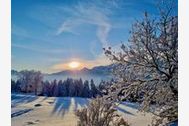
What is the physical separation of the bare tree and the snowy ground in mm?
46

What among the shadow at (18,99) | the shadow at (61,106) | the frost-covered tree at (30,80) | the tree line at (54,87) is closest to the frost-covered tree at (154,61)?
the tree line at (54,87)

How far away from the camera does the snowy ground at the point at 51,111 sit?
9.54ft

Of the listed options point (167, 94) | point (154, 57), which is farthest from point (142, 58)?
point (167, 94)

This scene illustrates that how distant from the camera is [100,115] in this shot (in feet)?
10.0

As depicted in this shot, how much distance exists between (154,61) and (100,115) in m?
0.54

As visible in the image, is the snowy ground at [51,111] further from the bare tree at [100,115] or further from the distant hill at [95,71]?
the distant hill at [95,71]

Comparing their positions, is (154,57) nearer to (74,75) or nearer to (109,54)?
(109,54)

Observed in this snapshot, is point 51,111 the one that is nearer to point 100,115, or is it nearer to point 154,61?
point 100,115

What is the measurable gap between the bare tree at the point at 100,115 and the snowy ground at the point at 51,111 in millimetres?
46

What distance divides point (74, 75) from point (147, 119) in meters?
0.60

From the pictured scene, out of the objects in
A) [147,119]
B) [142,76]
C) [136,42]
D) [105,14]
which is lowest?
[147,119]

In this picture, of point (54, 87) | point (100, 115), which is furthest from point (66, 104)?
point (100, 115)

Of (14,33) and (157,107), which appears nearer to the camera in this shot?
(14,33)
